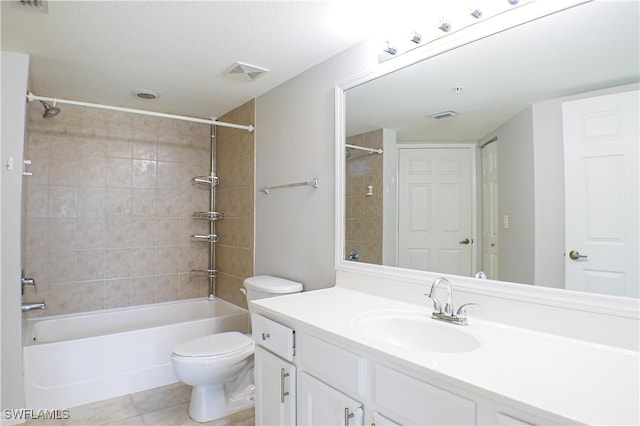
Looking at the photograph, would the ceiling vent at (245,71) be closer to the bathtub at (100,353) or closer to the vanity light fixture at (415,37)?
the vanity light fixture at (415,37)

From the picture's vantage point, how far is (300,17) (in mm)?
1716

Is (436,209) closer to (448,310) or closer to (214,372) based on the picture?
(448,310)

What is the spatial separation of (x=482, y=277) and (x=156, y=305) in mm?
2903

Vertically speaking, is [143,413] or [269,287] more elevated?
[269,287]

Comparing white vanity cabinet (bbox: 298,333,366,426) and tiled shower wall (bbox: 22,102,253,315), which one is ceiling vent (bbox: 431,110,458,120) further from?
tiled shower wall (bbox: 22,102,253,315)

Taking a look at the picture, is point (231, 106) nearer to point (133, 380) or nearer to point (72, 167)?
point (72, 167)

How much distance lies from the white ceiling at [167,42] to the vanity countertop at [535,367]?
139 centimetres

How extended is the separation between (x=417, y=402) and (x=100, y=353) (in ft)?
7.70

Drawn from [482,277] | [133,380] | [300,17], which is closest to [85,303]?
[133,380]

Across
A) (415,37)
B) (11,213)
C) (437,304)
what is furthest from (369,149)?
(11,213)

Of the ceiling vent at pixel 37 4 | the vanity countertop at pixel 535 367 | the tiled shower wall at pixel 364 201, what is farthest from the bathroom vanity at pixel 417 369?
the ceiling vent at pixel 37 4

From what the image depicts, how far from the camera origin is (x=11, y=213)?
2.06 meters

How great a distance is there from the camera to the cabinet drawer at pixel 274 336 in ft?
4.75

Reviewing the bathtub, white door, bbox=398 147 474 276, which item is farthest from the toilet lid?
white door, bbox=398 147 474 276
